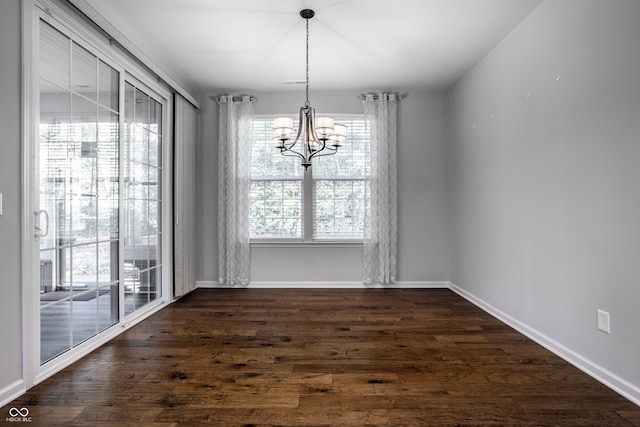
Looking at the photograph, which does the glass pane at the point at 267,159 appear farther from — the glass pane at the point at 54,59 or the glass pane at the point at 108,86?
the glass pane at the point at 54,59

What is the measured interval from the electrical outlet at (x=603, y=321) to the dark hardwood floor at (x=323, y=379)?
331mm

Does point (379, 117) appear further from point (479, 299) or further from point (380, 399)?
point (380, 399)

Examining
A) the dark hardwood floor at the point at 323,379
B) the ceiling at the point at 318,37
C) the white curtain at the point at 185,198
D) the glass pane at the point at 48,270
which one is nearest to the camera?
the dark hardwood floor at the point at 323,379

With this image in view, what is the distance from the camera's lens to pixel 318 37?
3.26 metres

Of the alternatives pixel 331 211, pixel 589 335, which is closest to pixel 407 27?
pixel 331 211

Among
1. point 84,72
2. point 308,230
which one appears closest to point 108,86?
point 84,72

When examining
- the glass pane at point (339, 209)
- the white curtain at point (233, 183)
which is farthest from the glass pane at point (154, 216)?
the glass pane at point (339, 209)

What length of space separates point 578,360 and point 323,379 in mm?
1719

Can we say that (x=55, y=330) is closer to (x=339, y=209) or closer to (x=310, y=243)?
(x=310, y=243)

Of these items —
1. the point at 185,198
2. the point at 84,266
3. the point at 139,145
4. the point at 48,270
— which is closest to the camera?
the point at 48,270

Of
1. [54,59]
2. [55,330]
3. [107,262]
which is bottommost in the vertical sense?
[55,330]

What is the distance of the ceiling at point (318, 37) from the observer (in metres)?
2.78

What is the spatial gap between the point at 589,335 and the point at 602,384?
288 mm

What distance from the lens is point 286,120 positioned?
2951mm
